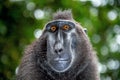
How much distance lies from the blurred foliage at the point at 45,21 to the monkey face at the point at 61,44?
4.26 metres

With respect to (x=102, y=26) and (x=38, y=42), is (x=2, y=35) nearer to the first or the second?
(x=102, y=26)

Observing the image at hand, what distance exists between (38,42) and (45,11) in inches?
223

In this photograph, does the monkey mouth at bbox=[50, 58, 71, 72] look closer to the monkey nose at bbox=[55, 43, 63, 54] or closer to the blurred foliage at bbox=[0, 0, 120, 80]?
the monkey nose at bbox=[55, 43, 63, 54]

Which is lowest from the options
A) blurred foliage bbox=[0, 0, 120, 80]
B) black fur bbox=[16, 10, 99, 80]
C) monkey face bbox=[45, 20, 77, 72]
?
blurred foliage bbox=[0, 0, 120, 80]

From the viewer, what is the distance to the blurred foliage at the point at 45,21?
14.0 m

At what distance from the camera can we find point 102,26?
52.7 ft

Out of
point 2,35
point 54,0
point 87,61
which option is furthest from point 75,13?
point 87,61

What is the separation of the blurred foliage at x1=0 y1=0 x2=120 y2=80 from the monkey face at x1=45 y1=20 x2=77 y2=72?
426 centimetres

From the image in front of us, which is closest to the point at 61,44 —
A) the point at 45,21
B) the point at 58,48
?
the point at 58,48

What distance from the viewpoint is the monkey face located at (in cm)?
884

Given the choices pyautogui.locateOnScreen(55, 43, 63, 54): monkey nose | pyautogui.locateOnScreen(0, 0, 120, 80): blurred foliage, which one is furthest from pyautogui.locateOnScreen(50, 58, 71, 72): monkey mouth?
pyautogui.locateOnScreen(0, 0, 120, 80): blurred foliage

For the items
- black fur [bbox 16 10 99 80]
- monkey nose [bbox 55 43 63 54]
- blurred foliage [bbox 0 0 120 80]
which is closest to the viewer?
monkey nose [bbox 55 43 63 54]

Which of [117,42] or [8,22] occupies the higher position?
[8,22]

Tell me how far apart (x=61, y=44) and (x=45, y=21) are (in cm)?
578
